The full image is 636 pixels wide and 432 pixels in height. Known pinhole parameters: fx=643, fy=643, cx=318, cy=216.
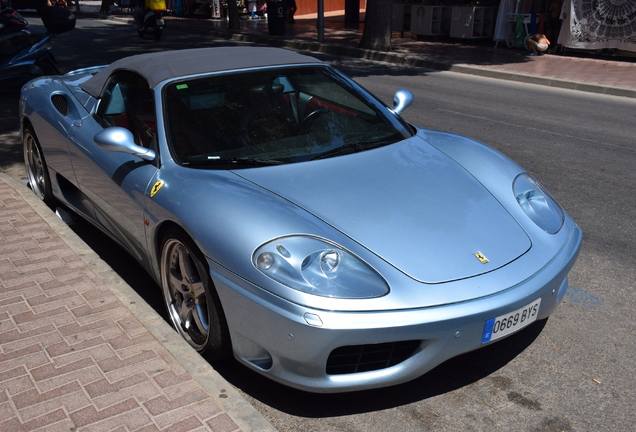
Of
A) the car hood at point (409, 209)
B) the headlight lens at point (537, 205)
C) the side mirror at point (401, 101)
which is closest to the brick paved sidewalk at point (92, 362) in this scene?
the car hood at point (409, 209)

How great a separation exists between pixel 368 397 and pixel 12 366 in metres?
1.61

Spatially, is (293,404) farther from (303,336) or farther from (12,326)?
(12,326)

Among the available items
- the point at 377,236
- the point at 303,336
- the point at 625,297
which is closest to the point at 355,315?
the point at 303,336

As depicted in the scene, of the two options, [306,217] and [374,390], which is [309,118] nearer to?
[306,217]

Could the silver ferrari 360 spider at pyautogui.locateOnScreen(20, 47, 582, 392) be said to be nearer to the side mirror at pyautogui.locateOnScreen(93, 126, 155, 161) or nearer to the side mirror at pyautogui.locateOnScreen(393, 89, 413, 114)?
the side mirror at pyautogui.locateOnScreen(93, 126, 155, 161)

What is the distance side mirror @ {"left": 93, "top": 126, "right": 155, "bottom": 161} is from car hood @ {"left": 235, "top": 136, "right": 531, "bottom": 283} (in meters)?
0.56

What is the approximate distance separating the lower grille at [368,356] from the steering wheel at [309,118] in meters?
1.48

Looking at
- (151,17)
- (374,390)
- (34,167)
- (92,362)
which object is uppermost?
(151,17)

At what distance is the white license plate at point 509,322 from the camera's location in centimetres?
266

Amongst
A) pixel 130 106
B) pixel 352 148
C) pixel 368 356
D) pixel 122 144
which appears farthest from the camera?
pixel 130 106

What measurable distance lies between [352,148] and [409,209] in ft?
2.30

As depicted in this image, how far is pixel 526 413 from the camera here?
2734mm

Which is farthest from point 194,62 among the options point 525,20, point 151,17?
point 151,17

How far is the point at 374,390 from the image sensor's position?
9.60 ft
